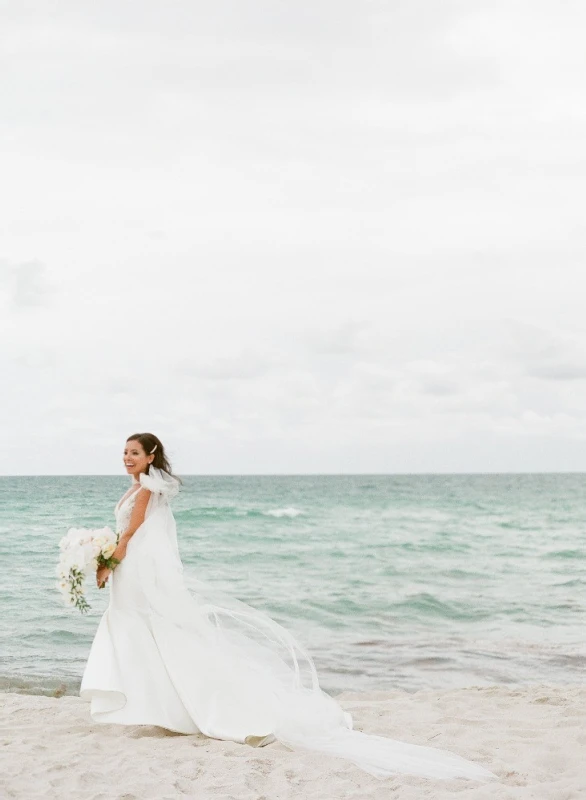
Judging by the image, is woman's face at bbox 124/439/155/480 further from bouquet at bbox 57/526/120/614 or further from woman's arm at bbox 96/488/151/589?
bouquet at bbox 57/526/120/614

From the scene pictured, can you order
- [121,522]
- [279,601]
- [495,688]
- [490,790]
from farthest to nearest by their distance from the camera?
[279,601] < [495,688] < [121,522] < [490,790]

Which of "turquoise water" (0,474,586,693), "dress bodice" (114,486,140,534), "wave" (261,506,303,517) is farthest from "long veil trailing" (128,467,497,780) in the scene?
"wave" (261,506,303,517)

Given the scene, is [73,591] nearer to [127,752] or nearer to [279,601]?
[127,752]

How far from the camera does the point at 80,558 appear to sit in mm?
5863

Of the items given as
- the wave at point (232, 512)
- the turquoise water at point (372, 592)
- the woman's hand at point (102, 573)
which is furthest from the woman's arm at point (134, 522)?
the wave at point (232, 512)

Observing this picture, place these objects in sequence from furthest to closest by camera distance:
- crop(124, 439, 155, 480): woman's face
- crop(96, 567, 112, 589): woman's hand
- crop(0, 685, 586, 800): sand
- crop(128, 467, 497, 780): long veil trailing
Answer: crop(124, 439, 155, 480): woman's face, crop(96, 567, 112, 589): woman's hand, crop(128, 467, 497, 780): long veil trailing, crop(0, 685, 586, 800): sand

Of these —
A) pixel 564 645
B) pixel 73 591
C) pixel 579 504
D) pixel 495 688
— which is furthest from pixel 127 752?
pixel 579 504

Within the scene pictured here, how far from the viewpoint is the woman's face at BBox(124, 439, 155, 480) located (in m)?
6.10

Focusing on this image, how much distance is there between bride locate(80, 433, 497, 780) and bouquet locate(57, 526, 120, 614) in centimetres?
10

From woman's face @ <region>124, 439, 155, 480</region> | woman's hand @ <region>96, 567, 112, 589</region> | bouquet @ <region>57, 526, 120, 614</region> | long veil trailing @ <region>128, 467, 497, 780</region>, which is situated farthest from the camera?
woman's face @ <region>124, 439, 155, 480</region>

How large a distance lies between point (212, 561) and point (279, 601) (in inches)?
270

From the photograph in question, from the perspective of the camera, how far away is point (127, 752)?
17.1 feet

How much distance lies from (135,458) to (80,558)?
81 centimetres

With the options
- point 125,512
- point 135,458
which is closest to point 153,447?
point 135,458
